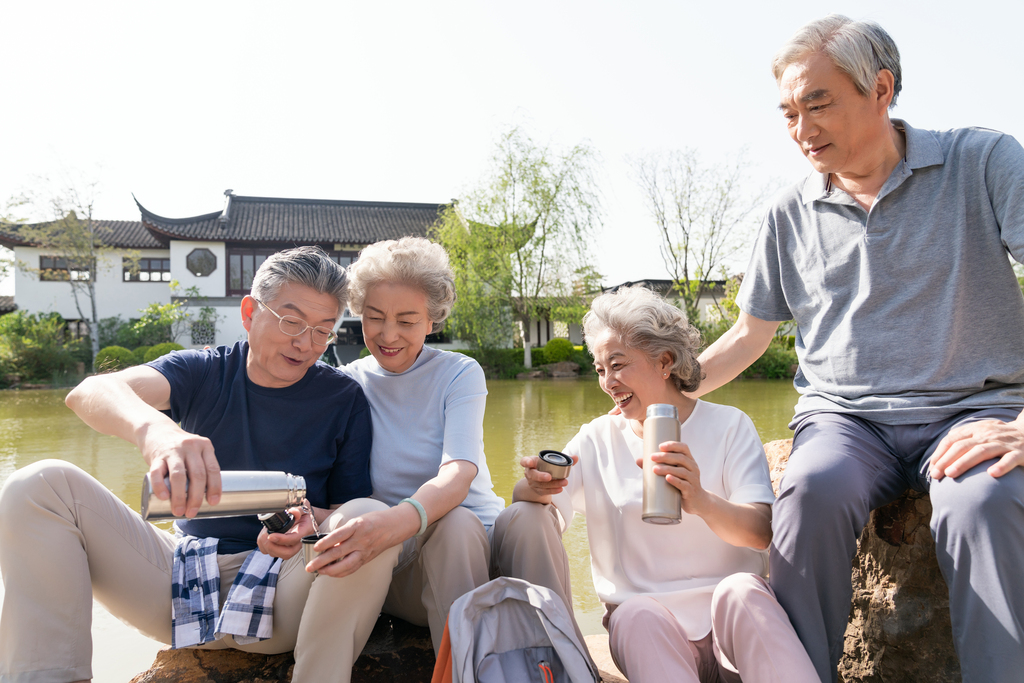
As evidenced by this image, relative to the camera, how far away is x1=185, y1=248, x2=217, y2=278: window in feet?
78.5

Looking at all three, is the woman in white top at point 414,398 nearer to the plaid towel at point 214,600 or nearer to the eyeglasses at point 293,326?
the eyeglasses at point 293,326

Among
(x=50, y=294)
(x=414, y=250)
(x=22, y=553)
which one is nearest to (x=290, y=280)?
(x=414, y=250)

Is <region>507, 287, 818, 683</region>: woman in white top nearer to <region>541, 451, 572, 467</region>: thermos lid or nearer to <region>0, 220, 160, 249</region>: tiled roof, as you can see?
<region>541, 451, 572, 467</region>: thermos lid

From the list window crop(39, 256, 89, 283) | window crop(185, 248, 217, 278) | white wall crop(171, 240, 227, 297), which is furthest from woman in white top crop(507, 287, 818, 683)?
window crop(185, 248, 217, 278)

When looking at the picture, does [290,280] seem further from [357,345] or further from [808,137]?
[357,345]

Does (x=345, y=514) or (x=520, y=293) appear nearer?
(x=345, y=514)

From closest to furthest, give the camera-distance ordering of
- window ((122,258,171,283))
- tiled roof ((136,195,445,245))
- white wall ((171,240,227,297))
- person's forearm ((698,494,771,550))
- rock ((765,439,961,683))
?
person's forearm ((698,494,771,550))
rock ((765,439,961,683))
white wall ((171,240,227,297))
tiled roof ((136,195,445,245))
window ((122,258,171,283))

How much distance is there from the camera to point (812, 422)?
1.86 meters

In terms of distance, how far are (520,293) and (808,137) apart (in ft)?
57.3

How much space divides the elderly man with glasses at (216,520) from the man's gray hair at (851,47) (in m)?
1.41

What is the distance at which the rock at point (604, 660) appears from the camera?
75.4 inches

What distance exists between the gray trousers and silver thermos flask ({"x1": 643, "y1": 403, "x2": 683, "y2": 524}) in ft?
0.92

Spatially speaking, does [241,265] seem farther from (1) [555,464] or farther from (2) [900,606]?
(2) [900,606]

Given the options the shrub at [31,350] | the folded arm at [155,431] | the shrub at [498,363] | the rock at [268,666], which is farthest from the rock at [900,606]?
the shrub at [31,350]
